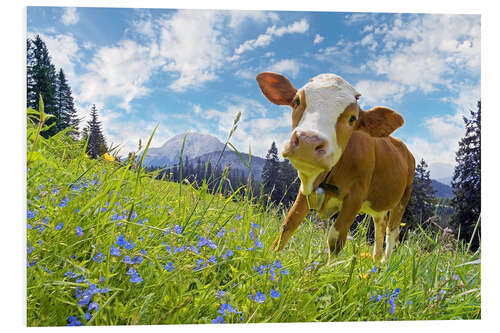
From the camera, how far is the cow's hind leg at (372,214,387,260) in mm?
2754

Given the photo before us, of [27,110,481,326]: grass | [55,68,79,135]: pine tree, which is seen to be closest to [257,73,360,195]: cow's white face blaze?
[27,110,481,326]: grass

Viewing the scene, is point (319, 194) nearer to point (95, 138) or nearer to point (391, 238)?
point (391, 238)

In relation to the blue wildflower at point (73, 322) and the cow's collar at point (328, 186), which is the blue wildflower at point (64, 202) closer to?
the blue wildflower at point (73, 322)

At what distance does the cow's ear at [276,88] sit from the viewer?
2.34 m

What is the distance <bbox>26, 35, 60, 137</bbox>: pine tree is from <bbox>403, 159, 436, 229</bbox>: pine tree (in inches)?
87.0

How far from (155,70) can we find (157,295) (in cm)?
135

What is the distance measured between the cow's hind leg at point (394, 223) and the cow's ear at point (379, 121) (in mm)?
729

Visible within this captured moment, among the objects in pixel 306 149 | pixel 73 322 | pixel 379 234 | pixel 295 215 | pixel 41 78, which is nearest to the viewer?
pixel 73 322

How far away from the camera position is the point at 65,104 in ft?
7.34

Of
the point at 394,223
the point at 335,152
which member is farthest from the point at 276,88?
the point at 394,223

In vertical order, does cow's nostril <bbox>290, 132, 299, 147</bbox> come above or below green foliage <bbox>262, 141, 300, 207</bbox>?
above

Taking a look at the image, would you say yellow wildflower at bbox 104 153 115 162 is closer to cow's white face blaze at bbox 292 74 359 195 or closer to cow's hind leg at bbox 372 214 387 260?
cow's white face blaze at bbox 292 74 359 195

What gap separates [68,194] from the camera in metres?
1.79

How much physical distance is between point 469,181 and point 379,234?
66 centimetres
